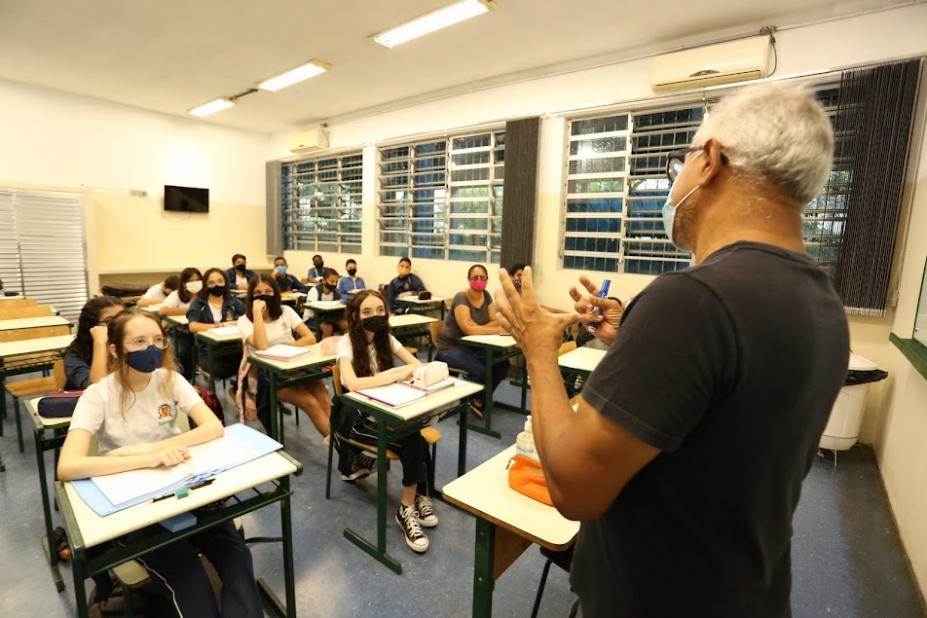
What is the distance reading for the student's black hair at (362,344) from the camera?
2.73m

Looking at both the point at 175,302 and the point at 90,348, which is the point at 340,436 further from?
the point at 175,302

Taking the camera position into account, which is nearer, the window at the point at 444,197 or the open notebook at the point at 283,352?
the open notebook at the point at 283,352

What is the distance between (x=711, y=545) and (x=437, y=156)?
644 cm

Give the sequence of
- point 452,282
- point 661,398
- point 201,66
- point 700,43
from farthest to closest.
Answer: point 452,282 → point 201,66 → point 700,43 → point 661,398

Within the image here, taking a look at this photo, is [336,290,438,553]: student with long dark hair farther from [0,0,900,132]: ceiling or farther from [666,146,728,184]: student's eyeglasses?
[0,0,900,132]: ceiling

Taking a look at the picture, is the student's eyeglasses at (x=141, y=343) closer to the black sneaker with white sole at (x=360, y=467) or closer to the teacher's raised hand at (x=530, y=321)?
the black sneaker with white sole at (x=360, y=467)

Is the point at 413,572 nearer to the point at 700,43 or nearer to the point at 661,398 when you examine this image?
the point at 661,398

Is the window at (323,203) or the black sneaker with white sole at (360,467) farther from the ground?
the window at (323,203)

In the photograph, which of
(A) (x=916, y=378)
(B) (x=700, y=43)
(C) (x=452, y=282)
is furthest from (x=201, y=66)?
(A) (x=916, y=378)

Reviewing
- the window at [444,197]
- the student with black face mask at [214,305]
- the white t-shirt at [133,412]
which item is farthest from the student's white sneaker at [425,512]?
the window at [444,197]

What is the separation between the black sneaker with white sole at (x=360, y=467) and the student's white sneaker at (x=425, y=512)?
410mm

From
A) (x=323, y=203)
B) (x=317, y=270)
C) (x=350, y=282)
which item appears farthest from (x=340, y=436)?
(x=323, y=203)

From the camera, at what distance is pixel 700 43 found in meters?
4.28

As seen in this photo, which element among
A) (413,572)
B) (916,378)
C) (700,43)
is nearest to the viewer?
(413,572)
